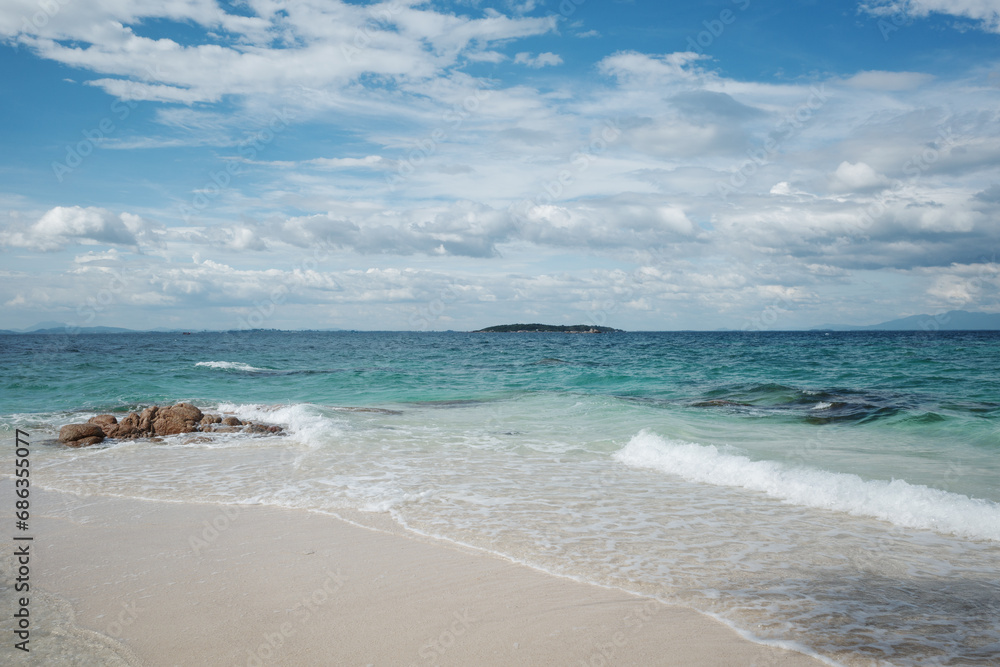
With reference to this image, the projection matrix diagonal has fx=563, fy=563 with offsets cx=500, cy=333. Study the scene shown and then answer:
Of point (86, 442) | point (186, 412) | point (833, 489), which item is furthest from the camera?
point (186, 412)

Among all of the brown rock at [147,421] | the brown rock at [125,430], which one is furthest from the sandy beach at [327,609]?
the brown rock at [147,421]

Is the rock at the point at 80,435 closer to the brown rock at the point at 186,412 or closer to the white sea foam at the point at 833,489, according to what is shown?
the brown rock at the point at 186,412

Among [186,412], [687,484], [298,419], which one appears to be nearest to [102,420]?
[186,412]

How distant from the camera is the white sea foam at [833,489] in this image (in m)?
6.75

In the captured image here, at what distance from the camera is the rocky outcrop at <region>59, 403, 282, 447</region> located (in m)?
12.7

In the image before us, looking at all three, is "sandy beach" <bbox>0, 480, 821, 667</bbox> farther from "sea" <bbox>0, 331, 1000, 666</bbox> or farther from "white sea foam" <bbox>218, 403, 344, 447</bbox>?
"white sea foam" <bbox>218, 403, 344, 447</bbox>

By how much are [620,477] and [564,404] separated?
9095 mm

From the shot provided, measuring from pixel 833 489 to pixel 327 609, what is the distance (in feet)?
22.8

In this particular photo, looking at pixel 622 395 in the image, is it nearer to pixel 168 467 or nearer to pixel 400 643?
pixel 168 467

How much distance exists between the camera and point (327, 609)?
178 inches

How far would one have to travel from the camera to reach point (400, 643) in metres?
4.01

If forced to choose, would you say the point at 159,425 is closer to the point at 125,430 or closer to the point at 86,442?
the point at 125,430

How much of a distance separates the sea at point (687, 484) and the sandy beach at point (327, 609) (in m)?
0.51

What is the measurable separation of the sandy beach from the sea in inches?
19.9
